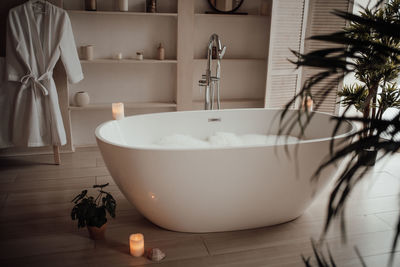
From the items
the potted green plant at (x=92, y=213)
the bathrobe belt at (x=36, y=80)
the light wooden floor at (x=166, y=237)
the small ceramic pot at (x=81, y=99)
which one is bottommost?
the light wooden floor at (x=166, y=237)

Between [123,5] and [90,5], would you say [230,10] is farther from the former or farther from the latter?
[90,5]

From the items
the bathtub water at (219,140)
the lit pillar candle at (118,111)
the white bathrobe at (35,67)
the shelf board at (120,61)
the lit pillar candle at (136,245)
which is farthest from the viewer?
the shelf board at (120,61)

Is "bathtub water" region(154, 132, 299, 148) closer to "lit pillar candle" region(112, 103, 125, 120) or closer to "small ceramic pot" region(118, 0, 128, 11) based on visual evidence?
"lit pillar candle" region(112, 103, 125, 120)

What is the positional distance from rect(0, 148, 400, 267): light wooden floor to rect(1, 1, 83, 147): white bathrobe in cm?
48

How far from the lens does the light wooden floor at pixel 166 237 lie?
206 cm

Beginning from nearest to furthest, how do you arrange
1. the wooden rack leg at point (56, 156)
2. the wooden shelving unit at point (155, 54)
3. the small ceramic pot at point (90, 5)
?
the wooden rack leg at point (56, 156) → the small ceramic pot at point (90, 5) → the wooden shelving unit at point (155, 54)

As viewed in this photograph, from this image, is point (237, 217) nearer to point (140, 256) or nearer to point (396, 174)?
point (140, 256)

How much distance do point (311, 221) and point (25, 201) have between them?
2.05 meters

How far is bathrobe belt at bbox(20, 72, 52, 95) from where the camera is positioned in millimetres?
3160

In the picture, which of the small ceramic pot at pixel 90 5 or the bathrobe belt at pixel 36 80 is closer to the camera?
the bathrobe belt at pixel 36 80

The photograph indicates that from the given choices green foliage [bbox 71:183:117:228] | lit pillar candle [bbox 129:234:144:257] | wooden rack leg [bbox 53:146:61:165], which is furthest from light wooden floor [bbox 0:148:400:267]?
wooden rack leg [bbox 53:146:61:165]

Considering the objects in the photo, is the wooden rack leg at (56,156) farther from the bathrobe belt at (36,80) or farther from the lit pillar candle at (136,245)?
the lit pillar candle at (136,245)

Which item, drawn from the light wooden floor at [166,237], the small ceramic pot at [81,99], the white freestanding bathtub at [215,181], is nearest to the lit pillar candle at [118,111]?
the white freestanding bathtub at [215,181]

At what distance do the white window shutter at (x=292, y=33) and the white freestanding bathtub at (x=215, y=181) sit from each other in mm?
1744
